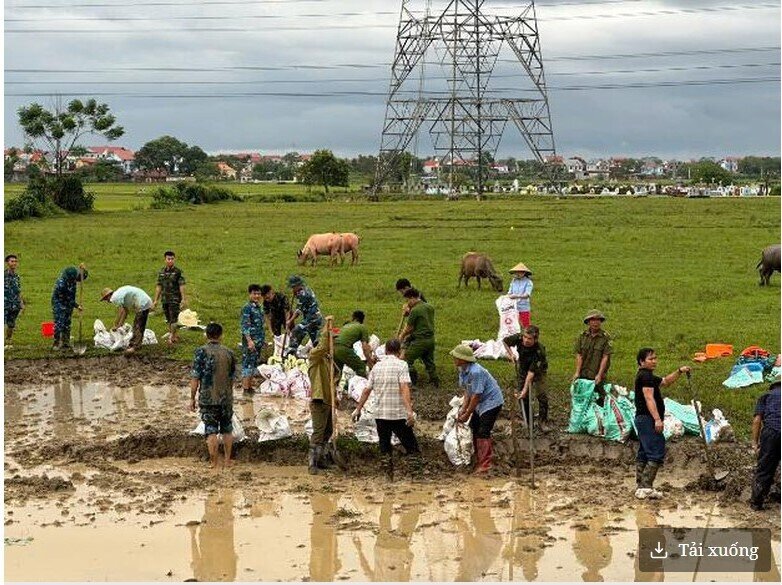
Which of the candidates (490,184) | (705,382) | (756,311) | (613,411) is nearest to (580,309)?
(756,311)

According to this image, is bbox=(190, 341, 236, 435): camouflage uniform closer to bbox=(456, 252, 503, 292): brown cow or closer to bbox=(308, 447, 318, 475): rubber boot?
bbox=(308, 447, 318, 475): rubber boot

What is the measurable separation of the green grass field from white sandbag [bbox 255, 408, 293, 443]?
10.9 feet

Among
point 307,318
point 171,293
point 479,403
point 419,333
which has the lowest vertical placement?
point 479,403

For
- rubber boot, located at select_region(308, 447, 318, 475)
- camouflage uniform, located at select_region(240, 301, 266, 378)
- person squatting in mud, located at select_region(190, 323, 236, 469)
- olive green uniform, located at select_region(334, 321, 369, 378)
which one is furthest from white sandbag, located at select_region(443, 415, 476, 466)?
camouflage uniform, located at select_region(240, 301, 266, 378)

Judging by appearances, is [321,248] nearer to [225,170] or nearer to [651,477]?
[651,477]

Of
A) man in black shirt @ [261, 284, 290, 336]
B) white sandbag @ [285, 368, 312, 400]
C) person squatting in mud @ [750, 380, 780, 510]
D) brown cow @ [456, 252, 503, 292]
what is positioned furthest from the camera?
brown cow @ [456, 252, 503, 292]

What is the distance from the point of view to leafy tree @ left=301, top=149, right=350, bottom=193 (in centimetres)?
10019

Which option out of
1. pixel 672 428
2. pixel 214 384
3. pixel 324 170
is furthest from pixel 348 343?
pixel 324 170

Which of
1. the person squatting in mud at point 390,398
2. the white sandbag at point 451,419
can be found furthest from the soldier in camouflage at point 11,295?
the person squatting in mud at point 390,398

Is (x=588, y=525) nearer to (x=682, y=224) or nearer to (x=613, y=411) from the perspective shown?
(x=613, y=411)

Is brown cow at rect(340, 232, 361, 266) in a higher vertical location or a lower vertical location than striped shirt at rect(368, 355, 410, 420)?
higher

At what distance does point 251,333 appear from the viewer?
51.5ft

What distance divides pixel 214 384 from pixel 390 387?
1852mm

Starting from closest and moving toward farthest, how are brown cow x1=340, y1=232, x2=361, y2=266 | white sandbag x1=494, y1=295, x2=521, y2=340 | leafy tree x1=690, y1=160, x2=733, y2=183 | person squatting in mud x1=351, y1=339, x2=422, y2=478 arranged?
person squatting in mud x1=351, y1=339, x2=422, y2=478 < white sandbag x1=494, y1=295, x2=521, y2=340 < brown cow x1=340, y1=232, x2=361, y2=266 < leafy tree x1=690, y1=160, x2=733, y2=183
